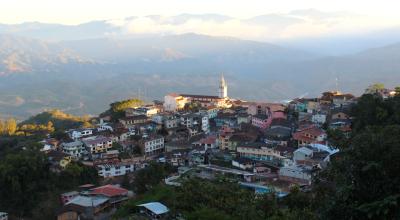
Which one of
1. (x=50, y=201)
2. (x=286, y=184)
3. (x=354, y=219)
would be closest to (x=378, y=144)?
(x=354, y=219)

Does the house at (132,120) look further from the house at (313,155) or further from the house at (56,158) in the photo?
the house at (313,155)

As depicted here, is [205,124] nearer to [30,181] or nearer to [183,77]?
[30,181]

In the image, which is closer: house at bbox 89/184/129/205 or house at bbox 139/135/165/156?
house at bbox 89/184/129/205

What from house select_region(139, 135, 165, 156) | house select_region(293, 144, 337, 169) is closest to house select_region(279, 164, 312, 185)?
house select_region(293, 144, 337, 169)

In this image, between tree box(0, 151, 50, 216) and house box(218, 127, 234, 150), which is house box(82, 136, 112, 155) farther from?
house box(218, 127, 234, 150)

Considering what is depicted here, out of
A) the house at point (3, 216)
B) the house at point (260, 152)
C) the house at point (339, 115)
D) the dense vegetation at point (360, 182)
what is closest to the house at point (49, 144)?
the house at point (3, 216)

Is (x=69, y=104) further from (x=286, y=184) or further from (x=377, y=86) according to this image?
(x=286, y=184)
